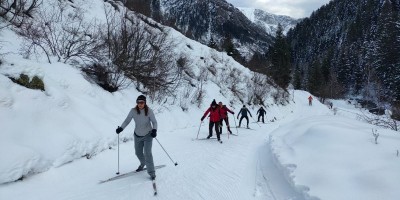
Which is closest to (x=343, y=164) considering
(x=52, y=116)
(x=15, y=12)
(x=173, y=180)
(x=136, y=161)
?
(x=173, y=180)

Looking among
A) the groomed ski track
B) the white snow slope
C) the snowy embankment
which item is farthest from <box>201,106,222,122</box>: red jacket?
the snowy embankment

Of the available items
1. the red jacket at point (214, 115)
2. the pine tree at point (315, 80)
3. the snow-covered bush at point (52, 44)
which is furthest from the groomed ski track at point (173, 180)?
the pine tree at point (315, 80)

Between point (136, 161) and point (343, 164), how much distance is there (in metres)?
5.54

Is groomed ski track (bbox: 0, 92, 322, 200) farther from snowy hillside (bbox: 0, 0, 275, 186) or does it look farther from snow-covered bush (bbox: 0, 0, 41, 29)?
snow-covered bush (bbox: 0, 0, 41, 29)

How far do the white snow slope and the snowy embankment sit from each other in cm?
2

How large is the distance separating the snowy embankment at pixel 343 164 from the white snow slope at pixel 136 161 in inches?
0.7

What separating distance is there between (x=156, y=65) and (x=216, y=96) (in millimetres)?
8475

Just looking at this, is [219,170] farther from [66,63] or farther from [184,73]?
[184,73]

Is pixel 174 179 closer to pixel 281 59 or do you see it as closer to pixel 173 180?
pixel 173 180

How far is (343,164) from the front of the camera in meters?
6.92

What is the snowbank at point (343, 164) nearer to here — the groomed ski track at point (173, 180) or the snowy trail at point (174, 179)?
the groomed ski track at point (173, 180)

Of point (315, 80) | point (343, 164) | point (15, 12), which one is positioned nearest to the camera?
point (343, 164)

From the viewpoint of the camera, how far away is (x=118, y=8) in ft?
80.4

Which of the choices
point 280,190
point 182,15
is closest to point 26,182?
point 280,190
